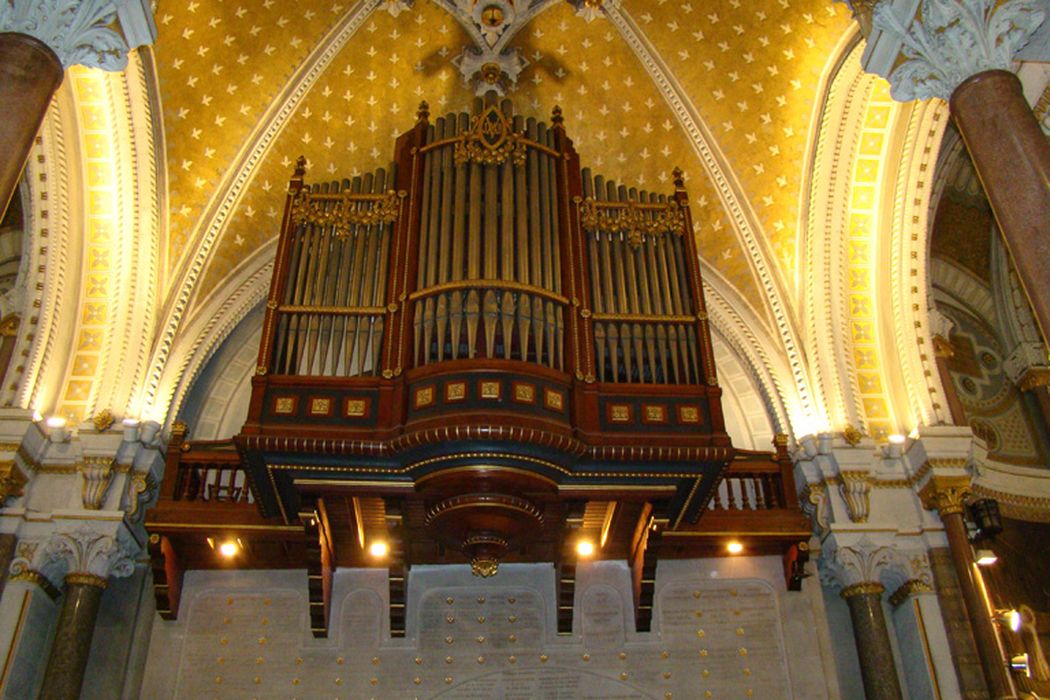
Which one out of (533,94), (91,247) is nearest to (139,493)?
(91,247)

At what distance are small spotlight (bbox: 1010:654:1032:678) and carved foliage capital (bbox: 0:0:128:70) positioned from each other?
10.1 meters

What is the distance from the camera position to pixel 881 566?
10844mm

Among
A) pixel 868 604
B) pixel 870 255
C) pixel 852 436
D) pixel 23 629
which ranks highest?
pixel 870 255

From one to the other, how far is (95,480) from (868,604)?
839 centimetres

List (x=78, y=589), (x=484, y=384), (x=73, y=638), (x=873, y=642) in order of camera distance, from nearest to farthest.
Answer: (x=484, y=384), (x=73, y=638), (x=78, y=589), (x=873, y=642)

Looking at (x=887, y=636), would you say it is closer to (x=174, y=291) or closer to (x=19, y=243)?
(x=174, y=291)

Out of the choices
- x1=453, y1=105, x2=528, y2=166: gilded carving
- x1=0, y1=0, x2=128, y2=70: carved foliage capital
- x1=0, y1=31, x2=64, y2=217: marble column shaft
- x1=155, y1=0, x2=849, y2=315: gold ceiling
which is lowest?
x1=0, y1=31, x2=64, y2=217: marble column shaft

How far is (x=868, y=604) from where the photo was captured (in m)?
10.7

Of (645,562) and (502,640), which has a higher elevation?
(645,562)

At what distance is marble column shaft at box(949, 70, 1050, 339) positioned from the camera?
6.17 metres

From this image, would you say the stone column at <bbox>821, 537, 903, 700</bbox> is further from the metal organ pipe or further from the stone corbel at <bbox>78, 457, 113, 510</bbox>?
the stone corbel at <bbox>78, 457, 113, 510</bbox>

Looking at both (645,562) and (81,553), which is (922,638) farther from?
(81,553)

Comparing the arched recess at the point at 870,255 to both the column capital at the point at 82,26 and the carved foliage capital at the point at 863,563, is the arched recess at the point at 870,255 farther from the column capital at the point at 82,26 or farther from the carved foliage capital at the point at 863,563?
the column capital at the point at 82,26

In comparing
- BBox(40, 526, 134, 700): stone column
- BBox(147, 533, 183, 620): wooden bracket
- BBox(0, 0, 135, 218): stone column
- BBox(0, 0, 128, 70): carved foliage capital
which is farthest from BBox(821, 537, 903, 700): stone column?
BBox(0, 0, 135, 218): stone column
